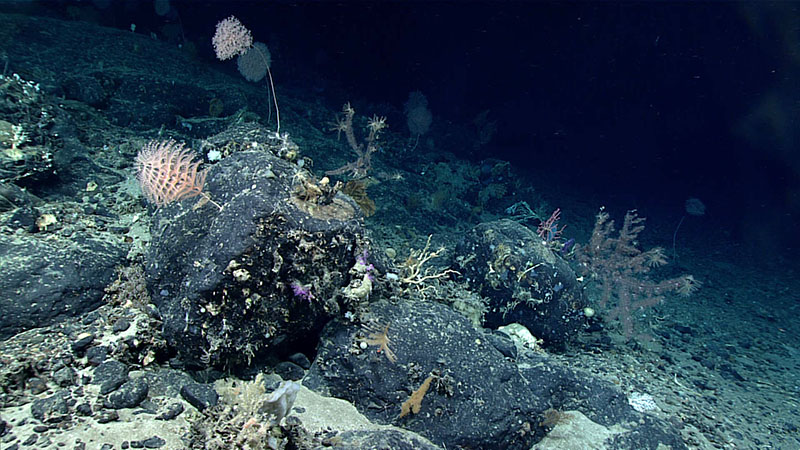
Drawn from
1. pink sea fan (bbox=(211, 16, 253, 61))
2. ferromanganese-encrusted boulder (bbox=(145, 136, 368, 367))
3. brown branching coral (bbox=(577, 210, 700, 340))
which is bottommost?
ferromanganese-encrusted boulder (bbox=(145, 136, 368, 367))

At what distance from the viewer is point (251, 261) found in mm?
2779

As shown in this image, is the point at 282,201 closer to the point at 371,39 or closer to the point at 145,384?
the point at 145,384

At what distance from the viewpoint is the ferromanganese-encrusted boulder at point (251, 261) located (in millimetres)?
2785

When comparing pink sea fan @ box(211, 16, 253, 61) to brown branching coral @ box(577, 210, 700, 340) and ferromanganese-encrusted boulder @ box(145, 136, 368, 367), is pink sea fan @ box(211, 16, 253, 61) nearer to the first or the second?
ferromanganese-encrusted boulder @ box(145, 136, 368, 367)

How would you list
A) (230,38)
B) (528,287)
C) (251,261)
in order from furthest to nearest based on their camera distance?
(528,287)
(230,38)
(251,261)

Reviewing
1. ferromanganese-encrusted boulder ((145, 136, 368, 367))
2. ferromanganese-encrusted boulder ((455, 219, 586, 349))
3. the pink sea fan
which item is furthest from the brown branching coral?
the pink sea fan

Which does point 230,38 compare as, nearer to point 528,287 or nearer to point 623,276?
point 528,287

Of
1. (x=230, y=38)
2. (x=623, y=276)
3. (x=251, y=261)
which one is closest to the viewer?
(x=251, y=261)

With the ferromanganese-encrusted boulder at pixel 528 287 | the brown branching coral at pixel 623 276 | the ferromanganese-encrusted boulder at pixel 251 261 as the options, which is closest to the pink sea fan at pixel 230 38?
the ferromanganese-encrusted boulder at pixel 251 261

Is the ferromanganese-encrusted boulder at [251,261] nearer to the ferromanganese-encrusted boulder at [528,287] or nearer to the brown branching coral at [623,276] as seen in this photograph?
the ferromanganese-encrusted boulder at [528,287]

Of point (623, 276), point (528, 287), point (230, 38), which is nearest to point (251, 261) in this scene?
point (230, 38)

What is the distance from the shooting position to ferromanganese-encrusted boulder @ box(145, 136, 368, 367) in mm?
2785

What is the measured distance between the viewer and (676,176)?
842 inches

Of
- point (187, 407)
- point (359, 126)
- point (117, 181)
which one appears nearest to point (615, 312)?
point (187, 407)
